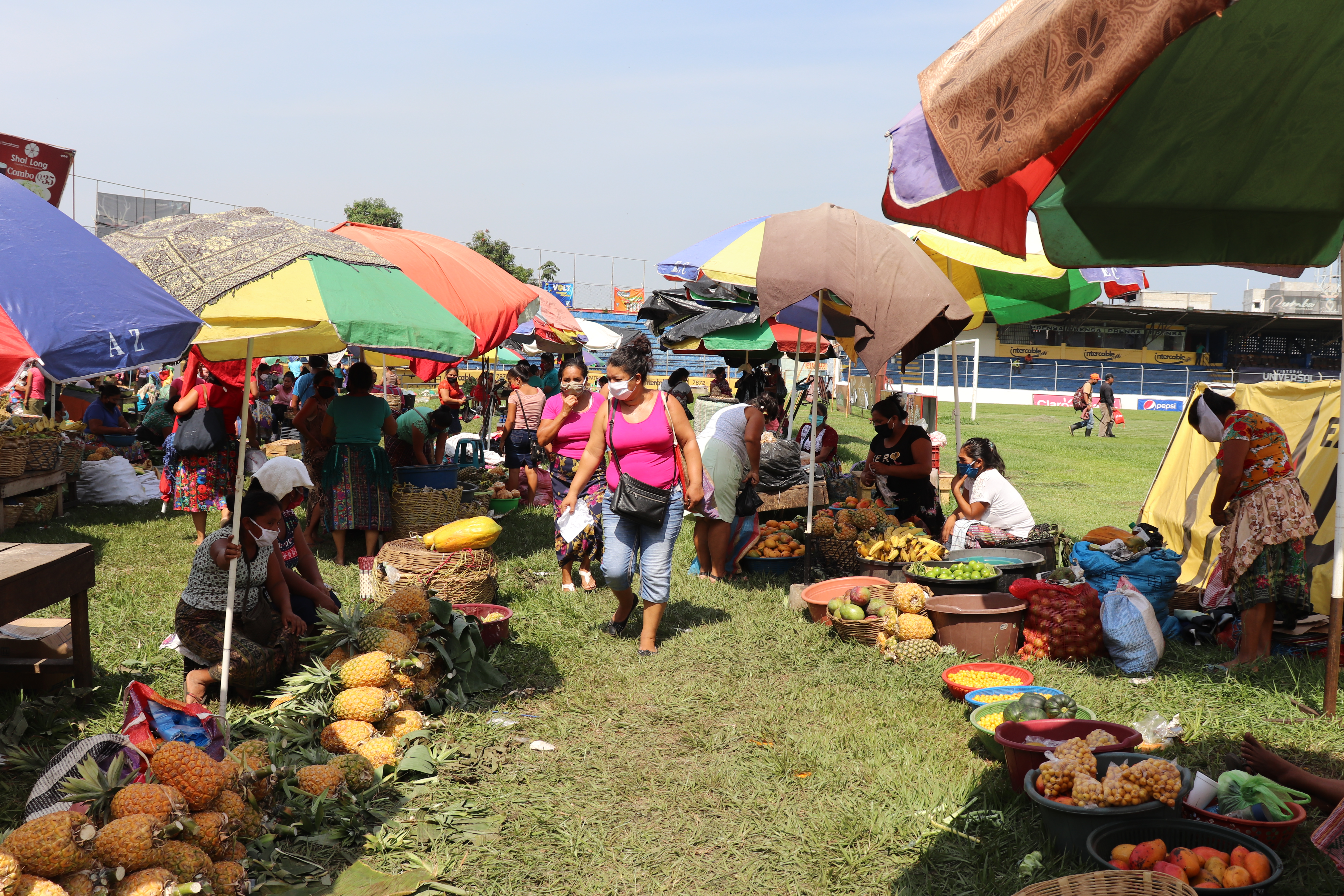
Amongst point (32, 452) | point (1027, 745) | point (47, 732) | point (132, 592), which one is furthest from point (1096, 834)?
point (32, 452)

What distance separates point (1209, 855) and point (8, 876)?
3655 millimetres

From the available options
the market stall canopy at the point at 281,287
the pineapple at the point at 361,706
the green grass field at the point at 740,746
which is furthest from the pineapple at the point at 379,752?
the market stall canopy at the point at 281,287

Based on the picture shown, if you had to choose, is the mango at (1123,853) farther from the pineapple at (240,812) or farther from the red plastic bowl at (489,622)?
the red plastic bowl at (489,622)

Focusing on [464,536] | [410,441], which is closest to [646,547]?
[464,536]

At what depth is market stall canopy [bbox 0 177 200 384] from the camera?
2.64m

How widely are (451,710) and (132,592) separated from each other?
3.53 meters

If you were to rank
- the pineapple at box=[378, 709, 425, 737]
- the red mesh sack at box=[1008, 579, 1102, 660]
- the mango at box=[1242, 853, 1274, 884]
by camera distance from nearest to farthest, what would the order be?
the mango at box=[1242, 853, 1274, 884], the pineapple at box=[378, 709, 425, 737], the red mesh sack at box=[1008, 579, 1102, 660]

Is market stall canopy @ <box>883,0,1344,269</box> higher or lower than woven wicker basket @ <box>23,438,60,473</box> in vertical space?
higher

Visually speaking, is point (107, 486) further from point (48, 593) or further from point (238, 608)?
point (238, 608)

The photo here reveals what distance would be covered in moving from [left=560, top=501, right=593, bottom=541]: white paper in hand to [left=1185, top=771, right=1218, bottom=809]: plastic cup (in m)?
4.09

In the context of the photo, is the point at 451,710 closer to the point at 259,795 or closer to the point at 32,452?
the point at 259,795

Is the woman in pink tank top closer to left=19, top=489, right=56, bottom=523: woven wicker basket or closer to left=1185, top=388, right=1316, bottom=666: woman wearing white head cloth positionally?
left=1185, top=388, right=1316, bottom=666: woman wearing white head cloth

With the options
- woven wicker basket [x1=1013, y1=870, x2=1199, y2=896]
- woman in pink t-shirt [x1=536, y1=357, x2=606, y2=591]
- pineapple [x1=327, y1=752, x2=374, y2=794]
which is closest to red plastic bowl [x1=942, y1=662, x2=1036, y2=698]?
woven wicker basket [x1=1013, y1=870, x2=1199, y2=896]

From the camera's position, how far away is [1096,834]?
3.21 meters
